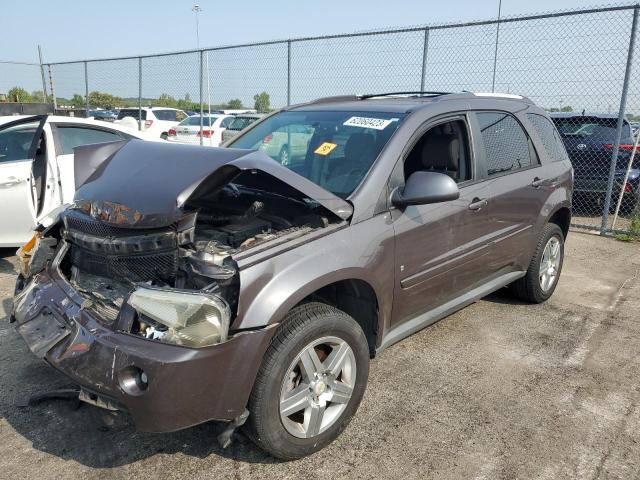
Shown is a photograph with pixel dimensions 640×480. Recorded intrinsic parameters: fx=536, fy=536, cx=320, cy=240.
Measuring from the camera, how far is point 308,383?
2594mm

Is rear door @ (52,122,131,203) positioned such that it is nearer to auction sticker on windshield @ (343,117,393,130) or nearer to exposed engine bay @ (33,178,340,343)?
exposed engine bay @ (33,178,340,343)

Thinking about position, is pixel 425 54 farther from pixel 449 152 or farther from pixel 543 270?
pixel 449 152

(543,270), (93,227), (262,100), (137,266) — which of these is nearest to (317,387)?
(137,266)

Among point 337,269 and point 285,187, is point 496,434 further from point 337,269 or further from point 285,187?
point 285,187

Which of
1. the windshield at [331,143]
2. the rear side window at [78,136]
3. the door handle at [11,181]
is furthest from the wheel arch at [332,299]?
the door handle at [11,181]

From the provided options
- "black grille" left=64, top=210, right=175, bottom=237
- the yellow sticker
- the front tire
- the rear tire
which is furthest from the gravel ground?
the yellow sticker

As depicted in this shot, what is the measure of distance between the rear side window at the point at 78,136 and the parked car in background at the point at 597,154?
260 inches

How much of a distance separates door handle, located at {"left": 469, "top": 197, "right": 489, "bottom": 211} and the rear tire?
109 cm

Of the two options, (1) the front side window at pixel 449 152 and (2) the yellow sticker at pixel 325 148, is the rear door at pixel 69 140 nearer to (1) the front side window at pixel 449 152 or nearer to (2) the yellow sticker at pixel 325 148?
(2) the yellow sticker at pixel 325 148

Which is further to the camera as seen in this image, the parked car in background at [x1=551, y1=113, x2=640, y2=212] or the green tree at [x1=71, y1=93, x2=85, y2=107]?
the green tree at [x1=71, y1=93, x2=85, y2=107]

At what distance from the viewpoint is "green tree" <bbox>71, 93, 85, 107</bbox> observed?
16.9 metres

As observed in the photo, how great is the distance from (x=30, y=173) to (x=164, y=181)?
2949 mm

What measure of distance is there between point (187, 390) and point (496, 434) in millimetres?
1710

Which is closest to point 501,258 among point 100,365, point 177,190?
point 177,190
